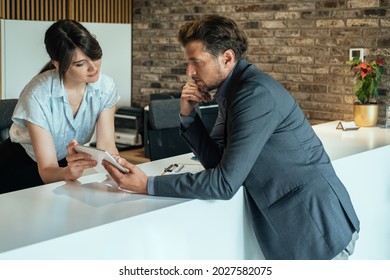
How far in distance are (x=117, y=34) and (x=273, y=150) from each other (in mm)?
4899

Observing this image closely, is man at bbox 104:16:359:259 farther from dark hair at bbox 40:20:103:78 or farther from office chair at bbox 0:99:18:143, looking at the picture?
office chair at bbox 0:99:18:143

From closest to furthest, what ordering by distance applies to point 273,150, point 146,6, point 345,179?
point 273,150 → point 345,179 → point 146,6

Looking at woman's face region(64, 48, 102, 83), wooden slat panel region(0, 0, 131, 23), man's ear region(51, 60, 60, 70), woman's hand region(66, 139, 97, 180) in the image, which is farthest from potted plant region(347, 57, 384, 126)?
wooden slat panel region(0, 0, 131, 23)

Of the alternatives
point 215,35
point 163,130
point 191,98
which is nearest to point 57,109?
point 191,98

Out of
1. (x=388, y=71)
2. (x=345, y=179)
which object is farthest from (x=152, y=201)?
(x=388, y=71)

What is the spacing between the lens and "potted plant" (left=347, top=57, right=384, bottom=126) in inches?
186

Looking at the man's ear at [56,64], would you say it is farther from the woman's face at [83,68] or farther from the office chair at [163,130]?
the office chair at [163,130]

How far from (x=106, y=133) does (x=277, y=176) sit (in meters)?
1.10

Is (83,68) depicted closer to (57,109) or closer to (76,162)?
(57,109)

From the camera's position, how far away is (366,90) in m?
4.79

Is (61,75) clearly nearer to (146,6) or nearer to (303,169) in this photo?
(303,169)

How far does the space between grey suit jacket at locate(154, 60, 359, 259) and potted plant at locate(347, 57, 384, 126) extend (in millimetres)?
2358

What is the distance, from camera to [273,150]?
2365 mm

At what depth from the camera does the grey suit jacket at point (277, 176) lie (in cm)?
229
